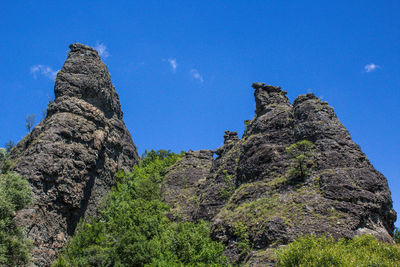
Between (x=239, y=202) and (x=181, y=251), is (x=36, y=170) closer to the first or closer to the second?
(x=181, y=251)

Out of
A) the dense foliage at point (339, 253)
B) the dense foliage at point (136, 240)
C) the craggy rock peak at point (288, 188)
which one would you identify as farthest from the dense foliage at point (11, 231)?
the dense foliage at point (339, 253)

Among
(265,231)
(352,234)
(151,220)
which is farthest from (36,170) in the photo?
(352,234)

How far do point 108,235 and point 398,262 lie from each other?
96.1 feet

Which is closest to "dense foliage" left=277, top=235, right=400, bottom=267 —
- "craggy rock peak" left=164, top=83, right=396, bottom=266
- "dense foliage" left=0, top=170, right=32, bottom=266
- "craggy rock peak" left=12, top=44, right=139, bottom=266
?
"craggy rock peak" left=164, top=83, right=396, bottom=266

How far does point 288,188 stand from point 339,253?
466 inches

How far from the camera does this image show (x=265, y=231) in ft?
98.1

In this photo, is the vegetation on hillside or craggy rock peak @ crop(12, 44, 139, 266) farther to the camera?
craggy rock peak @ crop(12, 44, 139, 266)

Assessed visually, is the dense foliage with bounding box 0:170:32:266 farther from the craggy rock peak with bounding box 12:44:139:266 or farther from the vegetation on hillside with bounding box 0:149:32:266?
the craggy rock peak with bounding box 12:44:139:266

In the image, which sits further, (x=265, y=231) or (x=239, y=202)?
(x=239, y=202)

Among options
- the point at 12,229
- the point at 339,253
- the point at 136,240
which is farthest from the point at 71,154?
the point at 339,253

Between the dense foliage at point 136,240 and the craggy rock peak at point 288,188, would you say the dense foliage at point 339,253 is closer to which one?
the craggy rock peak at point 288,188

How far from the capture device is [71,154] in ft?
148

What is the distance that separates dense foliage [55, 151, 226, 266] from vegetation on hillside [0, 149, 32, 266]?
4296 mm

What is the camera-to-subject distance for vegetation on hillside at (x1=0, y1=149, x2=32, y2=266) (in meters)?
30.1
